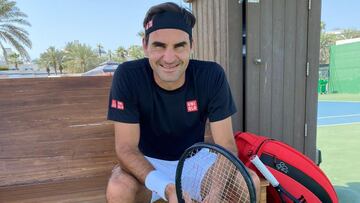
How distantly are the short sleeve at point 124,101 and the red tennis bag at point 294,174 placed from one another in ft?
2.47

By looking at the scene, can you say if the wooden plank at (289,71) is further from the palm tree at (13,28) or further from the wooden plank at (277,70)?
the palm tree at (13,28)

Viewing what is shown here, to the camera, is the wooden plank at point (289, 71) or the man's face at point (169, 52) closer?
the man's face at point (169, 52)

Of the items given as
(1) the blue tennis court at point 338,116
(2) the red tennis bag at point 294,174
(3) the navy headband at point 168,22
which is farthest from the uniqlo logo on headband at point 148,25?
(1) the blue tennis court at point 338,116

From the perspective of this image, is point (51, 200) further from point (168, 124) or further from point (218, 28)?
point (218, 28)

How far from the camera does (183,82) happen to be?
1662 millimetres

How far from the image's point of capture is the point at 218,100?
1.63 m

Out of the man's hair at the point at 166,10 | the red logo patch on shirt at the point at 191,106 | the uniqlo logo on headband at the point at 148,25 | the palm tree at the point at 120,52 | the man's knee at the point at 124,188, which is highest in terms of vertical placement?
the palm tree at the point at 120,52

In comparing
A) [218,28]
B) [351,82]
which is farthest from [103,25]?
[218,28]

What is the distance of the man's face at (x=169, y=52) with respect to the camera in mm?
1537

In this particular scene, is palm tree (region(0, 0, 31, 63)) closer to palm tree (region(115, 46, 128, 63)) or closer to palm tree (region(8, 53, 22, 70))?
palm tree (region(8, 53, 22, 70))

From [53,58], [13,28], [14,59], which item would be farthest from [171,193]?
[53,58]

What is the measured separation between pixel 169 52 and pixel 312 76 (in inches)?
69.3

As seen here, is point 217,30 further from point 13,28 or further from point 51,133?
point 13,28

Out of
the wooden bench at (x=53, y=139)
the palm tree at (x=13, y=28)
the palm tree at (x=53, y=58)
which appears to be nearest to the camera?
the wooden bench at (x=53, y=139)
